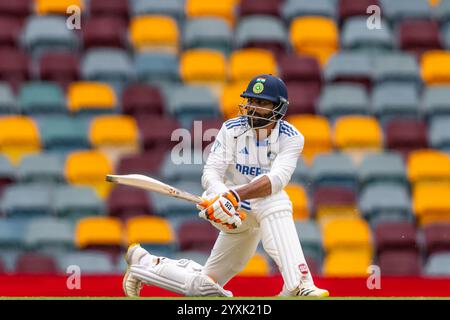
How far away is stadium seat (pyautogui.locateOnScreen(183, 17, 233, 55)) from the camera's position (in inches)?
445

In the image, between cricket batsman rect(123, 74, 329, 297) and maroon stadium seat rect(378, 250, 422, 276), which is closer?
cricket batsman rect(123, 74, 329, 297)

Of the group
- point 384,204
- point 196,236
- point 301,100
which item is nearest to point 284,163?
point 196,236

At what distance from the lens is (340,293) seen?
6.79m

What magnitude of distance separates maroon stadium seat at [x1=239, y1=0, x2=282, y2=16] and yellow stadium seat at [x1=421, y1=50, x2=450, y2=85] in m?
1.59

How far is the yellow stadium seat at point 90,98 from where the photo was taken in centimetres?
1072

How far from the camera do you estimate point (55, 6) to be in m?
11.6

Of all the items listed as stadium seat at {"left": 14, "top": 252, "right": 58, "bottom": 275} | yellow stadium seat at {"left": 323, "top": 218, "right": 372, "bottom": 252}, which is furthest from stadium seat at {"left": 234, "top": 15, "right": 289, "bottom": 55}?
stadium seat at {"left": 14, "top": 252, "right": 58, "bottom": 275}

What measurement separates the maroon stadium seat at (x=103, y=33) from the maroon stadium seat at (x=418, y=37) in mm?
2718

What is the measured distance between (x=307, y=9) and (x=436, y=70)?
1439mm

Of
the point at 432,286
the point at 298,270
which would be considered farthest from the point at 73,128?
the point at 298,270

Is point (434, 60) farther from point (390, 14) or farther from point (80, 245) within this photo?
point (80, 245)

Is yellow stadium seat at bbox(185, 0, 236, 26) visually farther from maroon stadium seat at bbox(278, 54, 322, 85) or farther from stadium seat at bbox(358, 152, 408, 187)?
stadium seat at bbox(358, 152, 408, 187)

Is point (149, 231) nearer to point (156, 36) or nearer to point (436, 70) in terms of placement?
point (156, 36)
